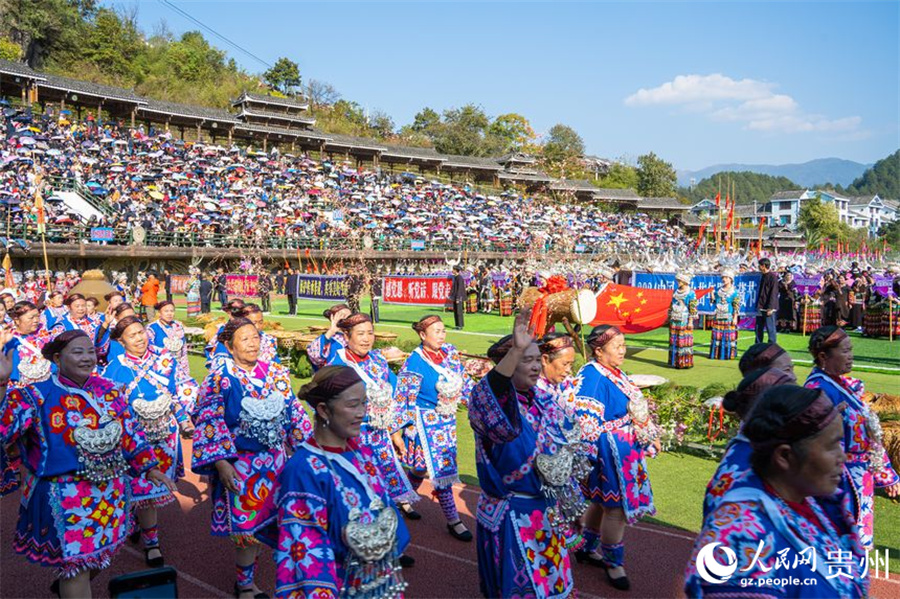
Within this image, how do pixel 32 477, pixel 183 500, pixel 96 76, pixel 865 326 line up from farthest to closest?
pixel 96 76 → pixel 865 326 → pixel 183 500 → pixel 32 477

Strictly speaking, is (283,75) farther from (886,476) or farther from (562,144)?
(886,476)

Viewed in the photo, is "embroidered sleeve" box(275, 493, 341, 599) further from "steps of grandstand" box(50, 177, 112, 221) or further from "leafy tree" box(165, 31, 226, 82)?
"leafy tree" box(165, 31, 226, 82)

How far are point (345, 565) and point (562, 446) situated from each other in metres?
1.36

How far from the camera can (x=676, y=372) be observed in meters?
13.1

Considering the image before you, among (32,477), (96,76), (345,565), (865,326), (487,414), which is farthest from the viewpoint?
(96,76)

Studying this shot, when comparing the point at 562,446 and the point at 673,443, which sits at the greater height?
the point at 562,446

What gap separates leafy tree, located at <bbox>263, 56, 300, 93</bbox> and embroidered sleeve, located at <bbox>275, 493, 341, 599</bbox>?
69884 mm

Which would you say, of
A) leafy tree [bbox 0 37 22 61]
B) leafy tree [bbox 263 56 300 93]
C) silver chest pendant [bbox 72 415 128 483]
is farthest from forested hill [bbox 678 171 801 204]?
silver chest pendant [bbox 72 415 128 483]

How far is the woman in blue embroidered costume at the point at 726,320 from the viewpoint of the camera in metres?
14.0

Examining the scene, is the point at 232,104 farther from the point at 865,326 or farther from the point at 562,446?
the point at 562,446

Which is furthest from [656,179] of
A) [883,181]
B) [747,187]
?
[883,181]

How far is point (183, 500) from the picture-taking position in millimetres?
7059

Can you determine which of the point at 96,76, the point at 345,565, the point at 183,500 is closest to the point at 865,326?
the point at 183,500

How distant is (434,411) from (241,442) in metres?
1.86
